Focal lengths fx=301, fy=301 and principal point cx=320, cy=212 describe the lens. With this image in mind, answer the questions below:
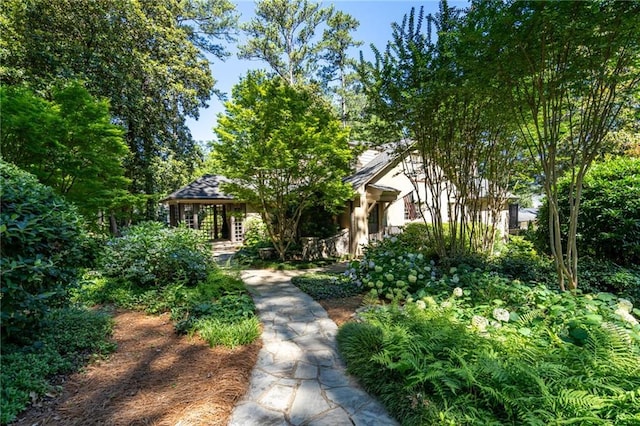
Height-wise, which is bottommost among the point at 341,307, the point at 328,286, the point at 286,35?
the point at 341,307

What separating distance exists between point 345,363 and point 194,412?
1572mm

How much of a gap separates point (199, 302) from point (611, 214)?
25.8ft

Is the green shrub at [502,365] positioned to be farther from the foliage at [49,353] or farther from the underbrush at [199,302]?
the foliage at [49,353]

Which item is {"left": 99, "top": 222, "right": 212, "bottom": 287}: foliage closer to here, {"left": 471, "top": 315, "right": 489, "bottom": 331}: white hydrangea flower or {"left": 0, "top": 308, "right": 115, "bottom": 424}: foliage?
{"left": 0, "top": 308, "right": 115, "bottom": 424}: foliage

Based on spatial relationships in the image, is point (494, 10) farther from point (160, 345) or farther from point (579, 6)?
point (160, 345)

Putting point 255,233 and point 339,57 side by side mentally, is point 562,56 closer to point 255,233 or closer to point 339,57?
point 255,233

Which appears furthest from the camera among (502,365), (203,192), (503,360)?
(203,192)

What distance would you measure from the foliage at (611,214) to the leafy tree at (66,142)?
1109 centimetres

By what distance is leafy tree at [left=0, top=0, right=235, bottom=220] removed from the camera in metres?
10.6

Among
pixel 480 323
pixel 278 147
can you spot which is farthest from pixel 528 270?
pixel 278 147

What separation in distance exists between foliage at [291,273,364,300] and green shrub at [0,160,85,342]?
151 inches

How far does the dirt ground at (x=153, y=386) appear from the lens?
2316 millimetres

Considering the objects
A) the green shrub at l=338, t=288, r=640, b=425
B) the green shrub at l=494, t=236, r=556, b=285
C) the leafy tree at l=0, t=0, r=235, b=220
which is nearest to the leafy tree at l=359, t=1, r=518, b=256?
the green shrub at l=494, t=236, r=556, b=285

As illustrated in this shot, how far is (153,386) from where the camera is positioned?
2.76 meters
